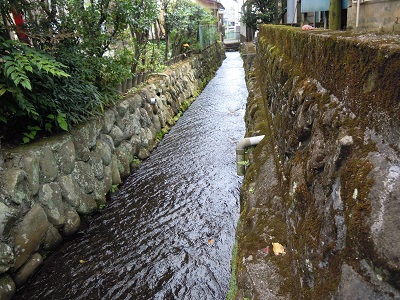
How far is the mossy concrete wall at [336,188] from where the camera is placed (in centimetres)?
152

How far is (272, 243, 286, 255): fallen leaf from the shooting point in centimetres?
304

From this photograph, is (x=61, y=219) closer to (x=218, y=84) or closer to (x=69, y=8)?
(x=69, y=8)

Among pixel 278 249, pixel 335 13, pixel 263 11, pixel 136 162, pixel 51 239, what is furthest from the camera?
pixel 263 11

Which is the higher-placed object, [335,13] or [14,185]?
[335,13]

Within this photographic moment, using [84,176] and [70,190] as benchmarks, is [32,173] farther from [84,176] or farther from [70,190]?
[84,176]

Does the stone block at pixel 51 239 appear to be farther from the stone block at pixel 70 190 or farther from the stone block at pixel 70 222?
the stone block at pixel 70 190

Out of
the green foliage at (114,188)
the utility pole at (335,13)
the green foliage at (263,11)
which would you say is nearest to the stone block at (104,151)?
the green foliage at (114,188)

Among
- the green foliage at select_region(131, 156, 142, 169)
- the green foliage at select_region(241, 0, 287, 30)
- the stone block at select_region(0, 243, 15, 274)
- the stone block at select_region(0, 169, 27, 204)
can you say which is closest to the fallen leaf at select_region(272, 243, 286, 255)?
the stone block at select_region(0, 243, 15, 274)

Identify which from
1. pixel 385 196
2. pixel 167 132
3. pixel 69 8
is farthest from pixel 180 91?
pixel 385 196

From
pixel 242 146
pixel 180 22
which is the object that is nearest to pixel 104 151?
pixel 242 146

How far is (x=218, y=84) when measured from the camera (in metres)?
20.1

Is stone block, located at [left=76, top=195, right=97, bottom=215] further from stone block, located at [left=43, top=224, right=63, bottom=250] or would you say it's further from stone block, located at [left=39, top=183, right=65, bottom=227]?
stone block, located at [left=43, top=224, right=63, bottom=250]

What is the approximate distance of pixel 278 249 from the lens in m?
3.09

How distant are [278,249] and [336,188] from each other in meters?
1.31
